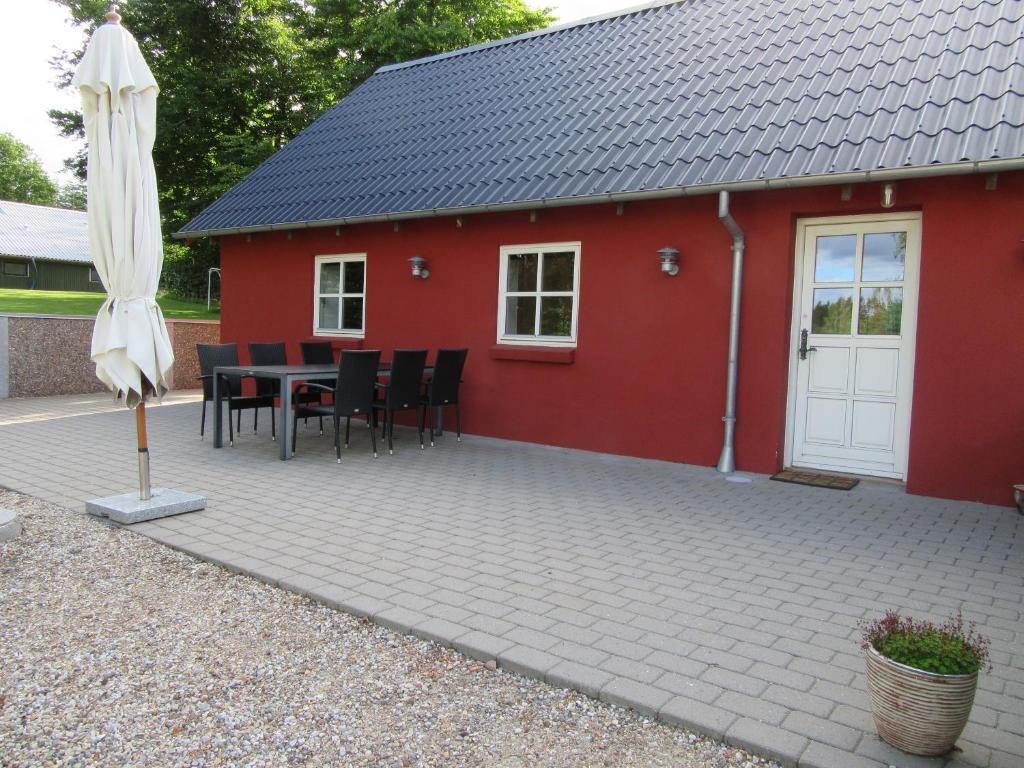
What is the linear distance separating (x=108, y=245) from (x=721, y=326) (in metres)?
4.90

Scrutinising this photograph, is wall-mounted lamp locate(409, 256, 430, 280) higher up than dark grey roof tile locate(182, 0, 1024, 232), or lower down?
lower down

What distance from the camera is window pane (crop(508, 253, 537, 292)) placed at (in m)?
8.22

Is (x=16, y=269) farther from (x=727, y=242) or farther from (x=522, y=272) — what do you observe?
(x=727, y=242)

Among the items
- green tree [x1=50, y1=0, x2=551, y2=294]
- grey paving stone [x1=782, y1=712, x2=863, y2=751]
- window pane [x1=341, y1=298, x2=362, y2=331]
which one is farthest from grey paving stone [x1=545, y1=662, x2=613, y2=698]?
green tree [x1=50, y1=0, x2=551, y2=294]

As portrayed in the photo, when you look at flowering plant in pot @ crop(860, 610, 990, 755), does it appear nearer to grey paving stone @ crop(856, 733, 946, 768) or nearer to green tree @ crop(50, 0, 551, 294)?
grey paving stone @ crop(856, 733, 946, 768)

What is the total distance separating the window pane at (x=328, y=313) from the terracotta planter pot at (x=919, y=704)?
8726 mm

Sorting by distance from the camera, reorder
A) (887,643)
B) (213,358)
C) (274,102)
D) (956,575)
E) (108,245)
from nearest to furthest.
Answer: (887,643) → (956,575) → (108,245) → (213,358) → (274,102)

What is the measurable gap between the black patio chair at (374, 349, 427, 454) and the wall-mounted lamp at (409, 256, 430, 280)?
68.3 inches

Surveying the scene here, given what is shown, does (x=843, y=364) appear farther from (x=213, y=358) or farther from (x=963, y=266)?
(x=213, y=358)

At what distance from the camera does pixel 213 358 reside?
27.5 feet

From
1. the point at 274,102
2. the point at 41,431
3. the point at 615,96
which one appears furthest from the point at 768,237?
the point at 274,102

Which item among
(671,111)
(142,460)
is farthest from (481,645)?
(671,111)

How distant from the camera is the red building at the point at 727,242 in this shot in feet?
19.1

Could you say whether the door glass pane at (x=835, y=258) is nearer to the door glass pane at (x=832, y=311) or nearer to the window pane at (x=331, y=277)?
the door glass pane at (x=832, y=311)
